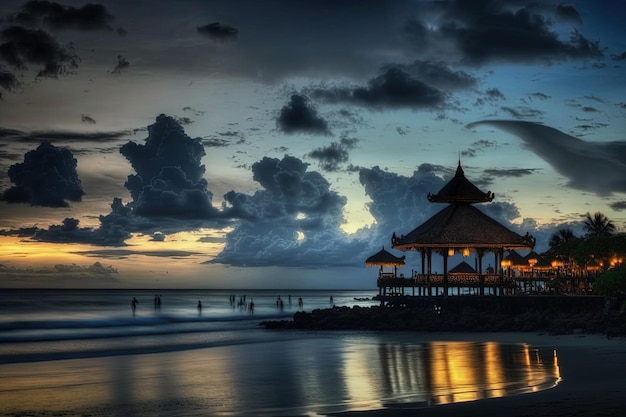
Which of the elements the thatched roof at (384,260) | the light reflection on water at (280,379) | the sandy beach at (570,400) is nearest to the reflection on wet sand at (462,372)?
the light reflection on water at (280,379)

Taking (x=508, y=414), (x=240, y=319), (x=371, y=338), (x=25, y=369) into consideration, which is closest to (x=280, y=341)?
(x=371, y=338)

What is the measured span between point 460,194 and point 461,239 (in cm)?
409

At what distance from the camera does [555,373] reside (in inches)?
905

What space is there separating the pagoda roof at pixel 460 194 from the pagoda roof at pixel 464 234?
563mm

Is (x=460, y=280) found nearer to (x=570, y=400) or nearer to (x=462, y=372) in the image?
(x=462, y=372)

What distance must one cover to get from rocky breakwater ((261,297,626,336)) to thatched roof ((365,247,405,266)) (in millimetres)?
12748

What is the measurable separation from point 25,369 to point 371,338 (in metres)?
19.7

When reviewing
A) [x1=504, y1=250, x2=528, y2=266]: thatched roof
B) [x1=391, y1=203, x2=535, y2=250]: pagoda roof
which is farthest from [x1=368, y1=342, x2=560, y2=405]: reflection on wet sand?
[x1=504, y1=250, x2=528, y2=266]: thatched roof

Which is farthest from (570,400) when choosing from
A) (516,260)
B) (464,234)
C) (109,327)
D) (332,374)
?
(516,260)

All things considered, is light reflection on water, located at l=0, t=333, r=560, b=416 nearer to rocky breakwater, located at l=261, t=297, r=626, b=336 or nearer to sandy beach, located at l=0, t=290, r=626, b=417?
sandy beach, located at l=0, t=290, r=626, b=417

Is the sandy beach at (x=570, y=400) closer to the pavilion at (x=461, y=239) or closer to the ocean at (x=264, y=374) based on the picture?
the ocean at (x=264, y=374)

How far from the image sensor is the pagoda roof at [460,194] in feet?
174

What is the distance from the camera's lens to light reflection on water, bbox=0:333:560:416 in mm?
18906

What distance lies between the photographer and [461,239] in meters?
50.3
